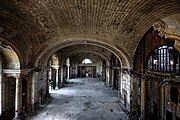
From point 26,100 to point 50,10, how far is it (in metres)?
6.81

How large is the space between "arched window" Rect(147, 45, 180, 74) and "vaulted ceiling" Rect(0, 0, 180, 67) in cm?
127

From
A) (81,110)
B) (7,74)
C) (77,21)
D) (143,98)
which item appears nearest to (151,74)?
(143,98)

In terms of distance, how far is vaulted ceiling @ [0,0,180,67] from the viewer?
6141 millimetres

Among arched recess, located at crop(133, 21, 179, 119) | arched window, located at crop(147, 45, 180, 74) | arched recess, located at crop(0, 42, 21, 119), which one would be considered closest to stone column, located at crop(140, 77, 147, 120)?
arched recess, located at crop(133, 21, 179, 119)

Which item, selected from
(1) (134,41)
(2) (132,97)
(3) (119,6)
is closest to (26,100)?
(2) (132,97)

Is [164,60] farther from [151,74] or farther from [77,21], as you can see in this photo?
[77,21]

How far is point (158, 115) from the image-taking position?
32.0ft

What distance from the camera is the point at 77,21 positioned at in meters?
8.41

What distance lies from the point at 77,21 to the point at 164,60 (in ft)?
15.1

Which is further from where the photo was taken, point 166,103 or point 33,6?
point 166,103

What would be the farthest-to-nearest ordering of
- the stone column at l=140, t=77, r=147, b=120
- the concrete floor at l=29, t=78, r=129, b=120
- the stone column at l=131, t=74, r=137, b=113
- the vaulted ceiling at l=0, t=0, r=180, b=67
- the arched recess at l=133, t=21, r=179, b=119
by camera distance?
the stone column at l=131, t=74, r=137, b=113 → the concrete floor at l=29, t=78, r=129, b=120 → the stone column at l=140, t=77, r=147, b=120 → the arched recess at l=133, t=21, r=179, b=119 → the vaulted ceiling at l=0, t=0, r=180, b=67

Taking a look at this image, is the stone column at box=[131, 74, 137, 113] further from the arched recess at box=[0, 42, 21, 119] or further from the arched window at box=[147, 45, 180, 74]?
the arched recess at box=[0, 42, 21, 119]

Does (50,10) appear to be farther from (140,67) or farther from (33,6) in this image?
(140,67)

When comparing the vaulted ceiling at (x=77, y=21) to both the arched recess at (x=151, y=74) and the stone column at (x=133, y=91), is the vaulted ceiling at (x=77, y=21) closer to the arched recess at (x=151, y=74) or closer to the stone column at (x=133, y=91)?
the arched recess at (x=151, y=74)
